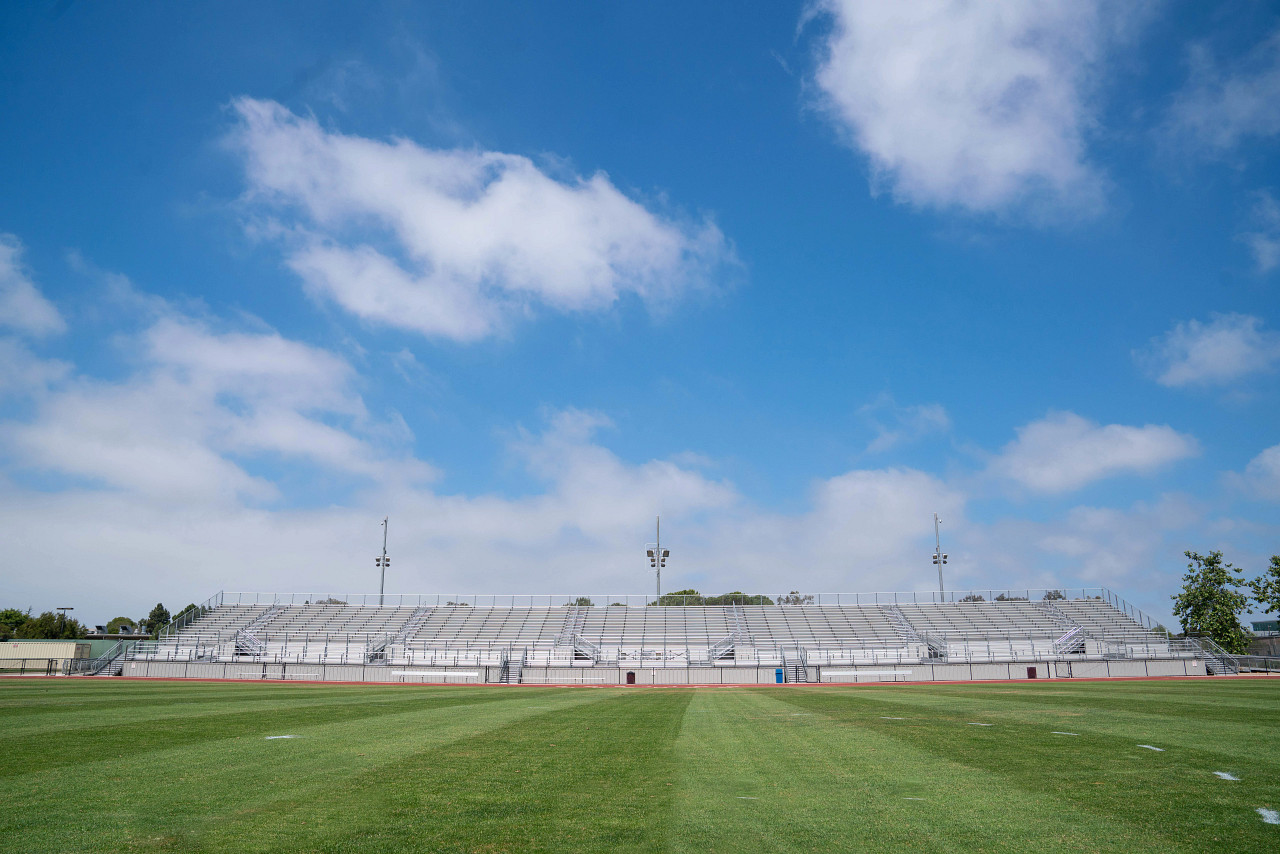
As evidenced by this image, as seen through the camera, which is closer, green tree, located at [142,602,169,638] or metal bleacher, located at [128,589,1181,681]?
metal bleacher, located at [128,589,1181,681]

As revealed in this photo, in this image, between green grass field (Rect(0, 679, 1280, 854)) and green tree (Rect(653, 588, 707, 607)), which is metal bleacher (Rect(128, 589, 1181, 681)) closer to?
green tree (Rect(653, 588, 707, 607))

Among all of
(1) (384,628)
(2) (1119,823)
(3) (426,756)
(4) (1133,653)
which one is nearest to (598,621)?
(1) (384,628)

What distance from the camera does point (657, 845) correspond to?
20.0 feet

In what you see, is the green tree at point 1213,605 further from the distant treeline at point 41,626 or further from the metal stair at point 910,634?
the distant treeline at point 41,626

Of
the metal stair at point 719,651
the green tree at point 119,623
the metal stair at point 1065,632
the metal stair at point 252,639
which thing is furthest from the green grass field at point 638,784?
the green tree at point 119,623

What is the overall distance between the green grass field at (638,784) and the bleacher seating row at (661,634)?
116ft

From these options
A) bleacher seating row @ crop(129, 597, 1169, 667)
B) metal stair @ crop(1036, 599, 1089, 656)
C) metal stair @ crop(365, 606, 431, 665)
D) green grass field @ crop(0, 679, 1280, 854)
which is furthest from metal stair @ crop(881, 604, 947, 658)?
green grass field @ crop(0, 679, 1280, 854)

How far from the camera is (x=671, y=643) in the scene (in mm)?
60406

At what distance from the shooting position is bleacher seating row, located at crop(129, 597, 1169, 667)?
52.7 m

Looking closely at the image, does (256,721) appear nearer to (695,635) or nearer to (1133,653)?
(695,635)

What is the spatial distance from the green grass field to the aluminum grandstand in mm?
30791

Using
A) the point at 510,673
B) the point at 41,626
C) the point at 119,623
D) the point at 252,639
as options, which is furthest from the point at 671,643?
the point at 119,623

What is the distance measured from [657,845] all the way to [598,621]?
6305cm

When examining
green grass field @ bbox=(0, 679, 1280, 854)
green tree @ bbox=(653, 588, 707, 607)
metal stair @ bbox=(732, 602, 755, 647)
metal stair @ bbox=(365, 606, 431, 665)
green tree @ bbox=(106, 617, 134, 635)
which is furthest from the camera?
green tree @ bbox=(106, 617, 134, 635)
